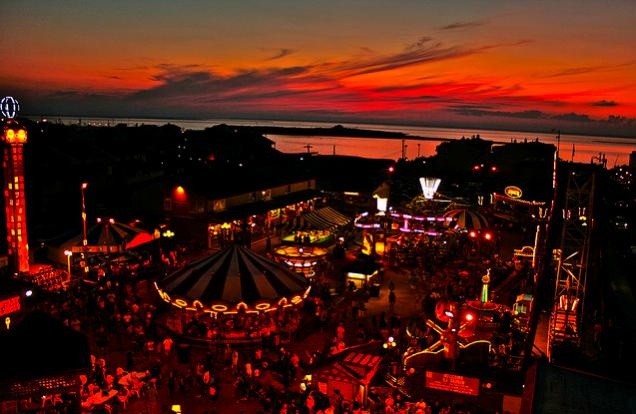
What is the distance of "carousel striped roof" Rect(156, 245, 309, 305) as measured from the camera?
47.9ft

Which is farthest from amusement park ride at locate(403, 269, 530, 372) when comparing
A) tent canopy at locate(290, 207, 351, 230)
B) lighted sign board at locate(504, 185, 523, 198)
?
lighted sign board at locate(504, 185, 523, 198)

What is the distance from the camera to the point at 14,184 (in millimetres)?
18031

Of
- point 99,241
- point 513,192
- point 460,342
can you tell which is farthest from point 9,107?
point 513,192

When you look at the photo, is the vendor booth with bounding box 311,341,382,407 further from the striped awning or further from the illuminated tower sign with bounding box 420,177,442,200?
the illuminated tower sign with bounding box 420,177,442,200

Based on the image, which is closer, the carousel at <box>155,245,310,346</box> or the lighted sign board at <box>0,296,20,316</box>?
the carousel at <box>155,245,310,346</box>

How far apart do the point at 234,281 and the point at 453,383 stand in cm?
689

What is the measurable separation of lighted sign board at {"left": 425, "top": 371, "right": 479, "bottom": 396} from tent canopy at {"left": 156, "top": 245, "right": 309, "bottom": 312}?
5.51 meters

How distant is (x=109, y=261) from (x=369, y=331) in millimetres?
10732

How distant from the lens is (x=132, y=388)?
1127cm

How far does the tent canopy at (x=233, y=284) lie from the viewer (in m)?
14.5

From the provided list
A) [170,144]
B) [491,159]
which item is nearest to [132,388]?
[491,159]

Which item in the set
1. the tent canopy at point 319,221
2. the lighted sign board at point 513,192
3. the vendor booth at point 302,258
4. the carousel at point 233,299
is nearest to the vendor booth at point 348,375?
the carousel at point 233,299

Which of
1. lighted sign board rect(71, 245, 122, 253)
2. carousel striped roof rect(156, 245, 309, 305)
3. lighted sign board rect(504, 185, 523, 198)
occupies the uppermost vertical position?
lighted sign board rect(504, 185, 523, 198)

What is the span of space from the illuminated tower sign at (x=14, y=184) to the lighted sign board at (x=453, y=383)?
1506cm
